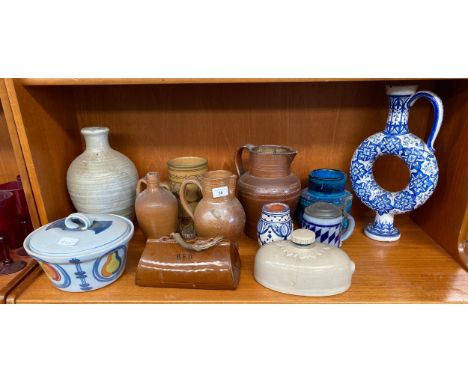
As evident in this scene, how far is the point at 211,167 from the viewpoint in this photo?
1.11 meters

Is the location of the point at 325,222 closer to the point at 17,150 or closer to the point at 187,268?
the point at 187,268

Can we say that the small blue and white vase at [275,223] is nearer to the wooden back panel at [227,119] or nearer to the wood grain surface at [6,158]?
the wooden back panel at [227,119]

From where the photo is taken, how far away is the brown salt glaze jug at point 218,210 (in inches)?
34.2

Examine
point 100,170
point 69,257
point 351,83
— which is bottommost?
point 69,257

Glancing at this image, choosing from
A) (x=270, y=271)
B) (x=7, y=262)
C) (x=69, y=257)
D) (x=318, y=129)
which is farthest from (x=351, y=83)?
(x=7, y=262)

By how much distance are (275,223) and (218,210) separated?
5.8 inches

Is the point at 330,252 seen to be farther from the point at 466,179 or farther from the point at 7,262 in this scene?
the point at 7,262

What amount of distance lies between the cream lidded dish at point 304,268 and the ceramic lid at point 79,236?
1.09 feet

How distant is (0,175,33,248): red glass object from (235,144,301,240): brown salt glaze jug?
23.2 inches

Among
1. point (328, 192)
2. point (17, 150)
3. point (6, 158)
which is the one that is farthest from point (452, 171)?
point (6, 158)

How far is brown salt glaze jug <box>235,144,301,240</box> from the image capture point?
89 centimetres

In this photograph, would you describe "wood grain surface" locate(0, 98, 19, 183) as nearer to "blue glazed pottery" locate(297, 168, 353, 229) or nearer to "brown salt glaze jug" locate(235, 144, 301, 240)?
"brown salt glaze jug" locate(235, 144, 301, 240)

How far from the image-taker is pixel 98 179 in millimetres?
916

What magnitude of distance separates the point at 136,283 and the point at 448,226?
0.81 m
